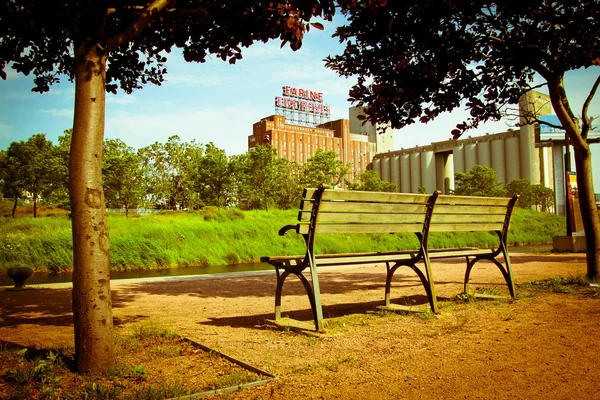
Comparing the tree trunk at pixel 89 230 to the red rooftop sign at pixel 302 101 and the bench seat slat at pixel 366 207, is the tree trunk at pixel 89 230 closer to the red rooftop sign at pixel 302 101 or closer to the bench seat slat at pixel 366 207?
the bench seat slat at pixel 366 207

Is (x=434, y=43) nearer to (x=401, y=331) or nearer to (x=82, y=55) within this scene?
(x=401, y=331)

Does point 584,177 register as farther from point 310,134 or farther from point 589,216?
point 310,134

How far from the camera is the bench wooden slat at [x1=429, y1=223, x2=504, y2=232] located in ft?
18.2

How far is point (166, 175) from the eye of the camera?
53.8m

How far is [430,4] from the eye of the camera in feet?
20.9

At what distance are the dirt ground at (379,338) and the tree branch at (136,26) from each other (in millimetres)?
2329

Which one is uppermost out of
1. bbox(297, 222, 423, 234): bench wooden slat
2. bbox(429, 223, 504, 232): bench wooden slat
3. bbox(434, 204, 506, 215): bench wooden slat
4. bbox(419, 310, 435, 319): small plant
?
bbox(434, 204, 506, 215): bench wooden slat

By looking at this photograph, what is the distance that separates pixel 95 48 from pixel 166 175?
52.4m

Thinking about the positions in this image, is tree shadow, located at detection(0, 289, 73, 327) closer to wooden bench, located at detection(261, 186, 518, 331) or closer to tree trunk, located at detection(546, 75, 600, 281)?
wooden bench, located at detection(261, 186, 518, 331)

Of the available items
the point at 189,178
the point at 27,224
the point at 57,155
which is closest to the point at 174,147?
the point at 189,178

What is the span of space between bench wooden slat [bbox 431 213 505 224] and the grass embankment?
14539 millimetres

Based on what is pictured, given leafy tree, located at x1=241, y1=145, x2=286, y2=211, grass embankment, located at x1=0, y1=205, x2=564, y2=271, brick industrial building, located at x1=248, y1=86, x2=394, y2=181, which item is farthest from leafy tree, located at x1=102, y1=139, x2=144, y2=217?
brick industrial building, located at x1=248, y1=86, x2=394, y2=181

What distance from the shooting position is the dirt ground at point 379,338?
2.83 meters

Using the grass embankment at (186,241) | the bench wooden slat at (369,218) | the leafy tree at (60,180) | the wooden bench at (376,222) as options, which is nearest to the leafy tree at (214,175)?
the leafy tree at (60,180)
